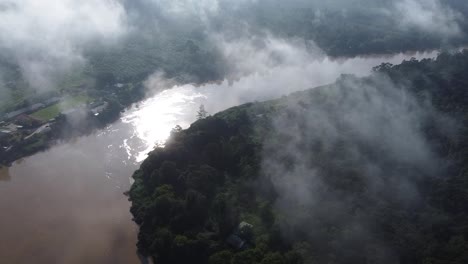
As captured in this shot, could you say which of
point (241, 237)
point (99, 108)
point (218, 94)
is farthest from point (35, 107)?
point (241, 237)

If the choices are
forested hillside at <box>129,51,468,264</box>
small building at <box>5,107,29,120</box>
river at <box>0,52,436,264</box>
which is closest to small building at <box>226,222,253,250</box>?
forested hillside at <box>129,51,468,264</box>

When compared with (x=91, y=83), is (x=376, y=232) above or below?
below

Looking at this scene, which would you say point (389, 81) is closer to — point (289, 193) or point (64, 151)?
point (289, 193)

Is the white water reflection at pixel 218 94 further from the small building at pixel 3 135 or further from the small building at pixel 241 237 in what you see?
the small building at pixel 241 237

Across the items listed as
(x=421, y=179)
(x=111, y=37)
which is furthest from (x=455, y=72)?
(x=111, y=37)

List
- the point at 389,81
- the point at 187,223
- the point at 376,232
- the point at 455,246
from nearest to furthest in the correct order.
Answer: the point at 455,246 → the point at 376,232 → the point at 187,223 → the point at 389,81

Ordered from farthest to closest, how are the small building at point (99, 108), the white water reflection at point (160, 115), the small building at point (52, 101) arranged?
the small building at point (52, 101)
the small building at point (99, 108)
the white water reflection at point (160, 115)

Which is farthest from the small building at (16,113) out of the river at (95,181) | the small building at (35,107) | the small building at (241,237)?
the small building at (241,237)
